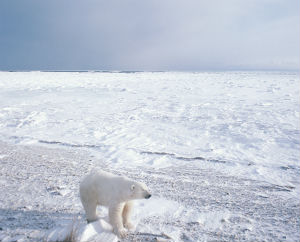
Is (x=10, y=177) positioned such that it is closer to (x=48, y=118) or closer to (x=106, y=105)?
(x=48, y=118)

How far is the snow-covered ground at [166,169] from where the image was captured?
119 inches

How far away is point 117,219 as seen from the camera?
9.11ft

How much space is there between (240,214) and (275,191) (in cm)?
111

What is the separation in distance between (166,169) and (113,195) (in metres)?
2.20

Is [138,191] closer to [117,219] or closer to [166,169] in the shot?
[117,219]

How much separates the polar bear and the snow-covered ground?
197mm

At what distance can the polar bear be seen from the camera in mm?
2824

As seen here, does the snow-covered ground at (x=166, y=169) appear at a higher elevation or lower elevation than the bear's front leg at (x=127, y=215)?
lower

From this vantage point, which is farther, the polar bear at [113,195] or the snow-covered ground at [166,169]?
the snow-covered ground at [166,169]

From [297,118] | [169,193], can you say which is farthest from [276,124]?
[169,193]

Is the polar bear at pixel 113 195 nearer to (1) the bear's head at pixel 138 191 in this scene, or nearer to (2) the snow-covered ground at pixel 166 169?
(1) the bear's head at pixel 138 191

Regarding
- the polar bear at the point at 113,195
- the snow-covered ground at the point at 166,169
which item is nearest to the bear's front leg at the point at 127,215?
the polar bear at the point at 113,195

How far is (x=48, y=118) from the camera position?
9523 millimetres

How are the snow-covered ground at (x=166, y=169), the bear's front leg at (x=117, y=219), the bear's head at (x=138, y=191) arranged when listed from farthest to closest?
the snow-covered ground at (x=166, y=169) → the bear's head at (x=138, y=191) → the bear's front leg at (x=117, y=219)
